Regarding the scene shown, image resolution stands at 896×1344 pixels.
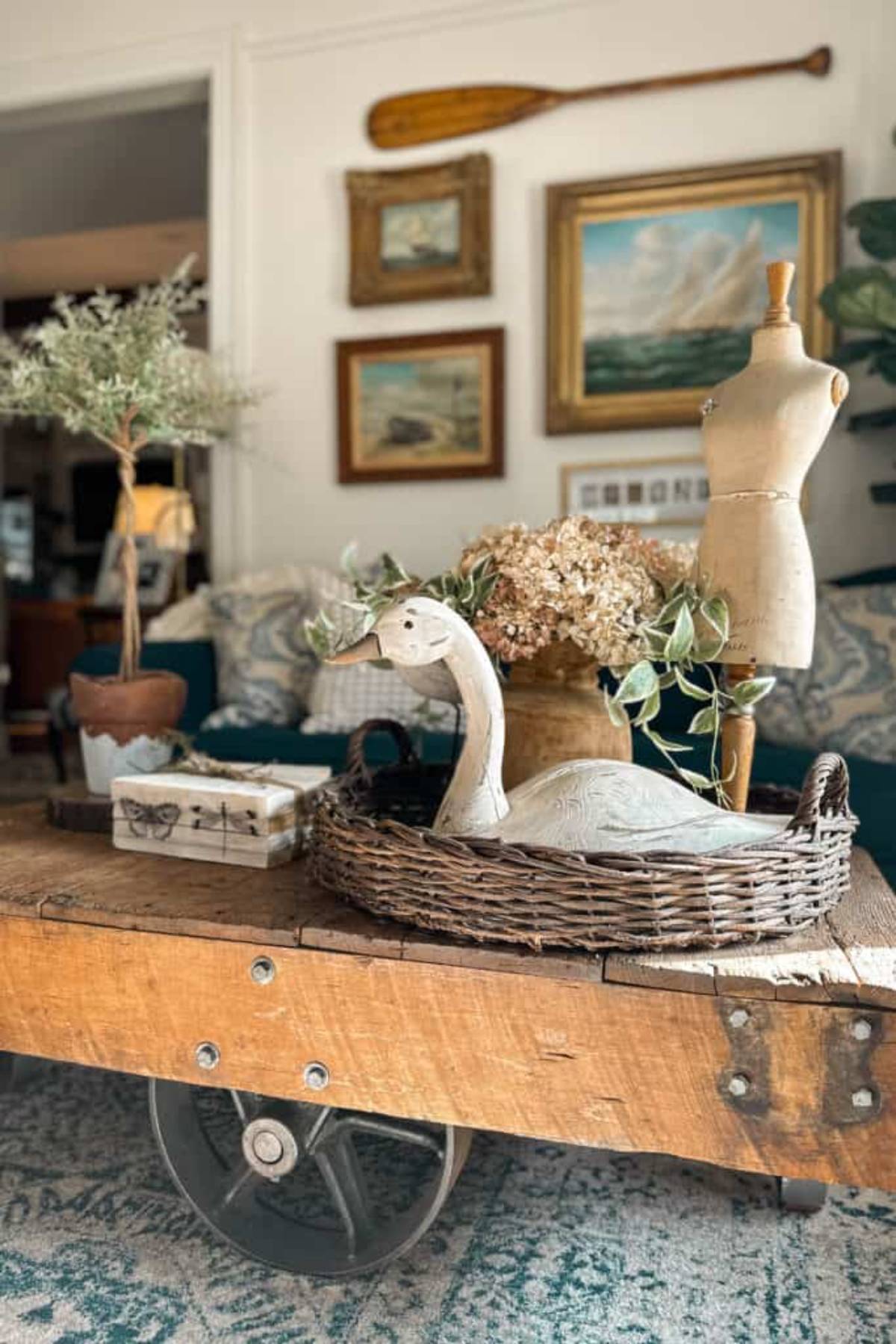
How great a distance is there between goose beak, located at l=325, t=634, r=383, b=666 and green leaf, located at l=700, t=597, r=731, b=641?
39cm

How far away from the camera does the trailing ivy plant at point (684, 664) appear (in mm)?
1217

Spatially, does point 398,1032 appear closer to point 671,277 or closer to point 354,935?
point 354,935

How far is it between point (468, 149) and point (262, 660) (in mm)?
1734

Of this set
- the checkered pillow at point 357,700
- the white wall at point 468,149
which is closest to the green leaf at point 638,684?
the checkered pillow at point 357,700

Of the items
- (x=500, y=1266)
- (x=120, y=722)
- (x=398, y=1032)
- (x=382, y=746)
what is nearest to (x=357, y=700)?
(x=382, y=746)

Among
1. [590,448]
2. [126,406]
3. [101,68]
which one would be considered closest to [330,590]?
[590,448]

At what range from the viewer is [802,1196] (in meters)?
1.46

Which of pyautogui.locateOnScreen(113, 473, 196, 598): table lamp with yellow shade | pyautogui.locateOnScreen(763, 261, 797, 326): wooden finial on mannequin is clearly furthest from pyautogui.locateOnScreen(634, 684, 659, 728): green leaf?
pyautogui.locateOnScreen(113, 473, 196, 598): table lamp with yellow shade

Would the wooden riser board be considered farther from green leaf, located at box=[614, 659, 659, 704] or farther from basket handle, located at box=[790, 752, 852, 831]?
green leaf, located at box=[614, 659, 659, 704]

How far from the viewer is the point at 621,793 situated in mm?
1141

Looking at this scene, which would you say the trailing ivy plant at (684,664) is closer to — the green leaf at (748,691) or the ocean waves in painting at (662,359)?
the green leaf at (748,691)

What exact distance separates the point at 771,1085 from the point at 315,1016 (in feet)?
1.46

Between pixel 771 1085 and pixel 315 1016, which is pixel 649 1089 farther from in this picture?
pixel 315 1016

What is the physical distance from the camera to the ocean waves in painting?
3.13 m
